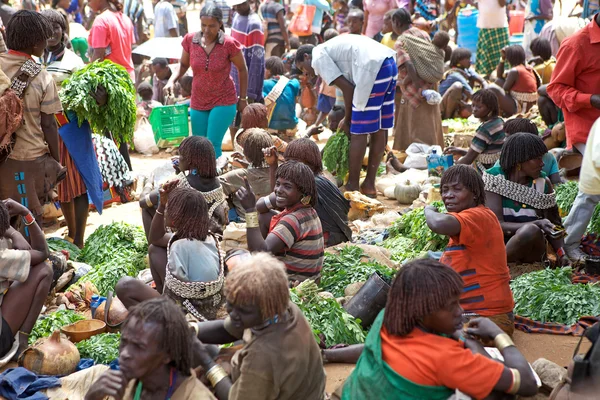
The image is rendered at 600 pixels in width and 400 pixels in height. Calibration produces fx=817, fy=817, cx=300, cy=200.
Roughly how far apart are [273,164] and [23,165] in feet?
6.50

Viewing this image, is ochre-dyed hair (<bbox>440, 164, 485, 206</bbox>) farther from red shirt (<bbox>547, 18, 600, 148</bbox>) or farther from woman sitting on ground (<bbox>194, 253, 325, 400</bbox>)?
red shirt (<bbox>547, 18, 600, 148</bbox>)

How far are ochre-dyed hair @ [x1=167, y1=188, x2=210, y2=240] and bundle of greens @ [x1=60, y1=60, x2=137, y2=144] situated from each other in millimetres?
2716

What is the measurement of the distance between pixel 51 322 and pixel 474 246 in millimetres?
2829

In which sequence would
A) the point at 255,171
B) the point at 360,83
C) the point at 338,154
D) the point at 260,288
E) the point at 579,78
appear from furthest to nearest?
the point at 338,154
the point at 360,83
the point at 255,171
the point at 579,78
the point at 260,288

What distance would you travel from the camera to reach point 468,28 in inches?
649

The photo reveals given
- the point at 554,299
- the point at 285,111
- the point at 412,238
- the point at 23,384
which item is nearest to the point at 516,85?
the point at 285,111

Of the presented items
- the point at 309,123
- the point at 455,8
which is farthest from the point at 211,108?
the point at 455,8

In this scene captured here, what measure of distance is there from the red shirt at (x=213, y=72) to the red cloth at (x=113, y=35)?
199cm

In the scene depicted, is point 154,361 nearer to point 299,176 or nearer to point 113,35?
point 299,176

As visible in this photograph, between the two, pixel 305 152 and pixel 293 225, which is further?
pixel 305 152

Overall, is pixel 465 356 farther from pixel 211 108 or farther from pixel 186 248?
pixel 211 108

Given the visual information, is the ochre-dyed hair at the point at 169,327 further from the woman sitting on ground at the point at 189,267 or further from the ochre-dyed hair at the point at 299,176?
the ochre-dyed hair at the point at 299,176

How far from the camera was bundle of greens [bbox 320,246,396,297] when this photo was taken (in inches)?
232

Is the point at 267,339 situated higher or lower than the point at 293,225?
higher
